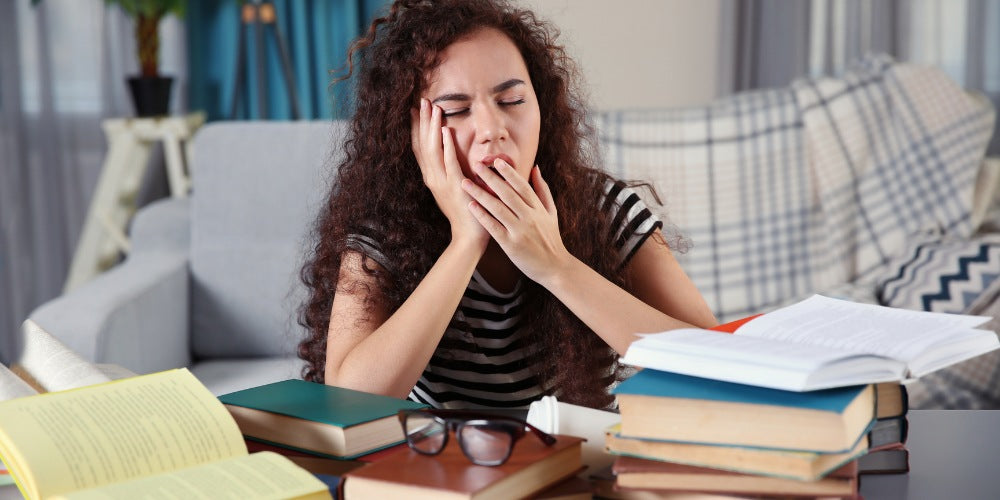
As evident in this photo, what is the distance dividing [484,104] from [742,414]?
1.87 feet

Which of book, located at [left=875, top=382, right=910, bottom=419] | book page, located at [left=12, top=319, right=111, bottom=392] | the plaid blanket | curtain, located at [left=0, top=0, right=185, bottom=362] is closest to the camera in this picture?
book, located at [left=875, top=382, right=910, bottom=419]

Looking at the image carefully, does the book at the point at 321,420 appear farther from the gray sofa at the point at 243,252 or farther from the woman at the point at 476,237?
the gray sofa at the point at 243,252

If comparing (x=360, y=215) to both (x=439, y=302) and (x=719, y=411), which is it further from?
(x=719, y=411)

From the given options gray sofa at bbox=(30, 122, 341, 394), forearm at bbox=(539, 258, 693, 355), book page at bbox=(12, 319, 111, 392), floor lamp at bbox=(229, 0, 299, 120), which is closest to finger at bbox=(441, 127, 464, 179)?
forearm at bbox=(539, 258, 693, 355)

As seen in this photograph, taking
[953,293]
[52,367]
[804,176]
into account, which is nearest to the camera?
[52,367]

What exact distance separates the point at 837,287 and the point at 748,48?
107 cm

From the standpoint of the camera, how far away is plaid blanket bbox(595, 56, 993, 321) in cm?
222

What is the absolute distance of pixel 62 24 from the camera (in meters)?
3.17

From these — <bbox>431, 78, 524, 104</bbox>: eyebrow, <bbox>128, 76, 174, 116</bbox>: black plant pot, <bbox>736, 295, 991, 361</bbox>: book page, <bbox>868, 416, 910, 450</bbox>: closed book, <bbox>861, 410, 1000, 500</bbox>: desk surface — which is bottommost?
<bbox>861, 410, 1000, 500</bbox>: desk surface

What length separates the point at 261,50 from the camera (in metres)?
3.11

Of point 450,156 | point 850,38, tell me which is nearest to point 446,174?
point 450,156

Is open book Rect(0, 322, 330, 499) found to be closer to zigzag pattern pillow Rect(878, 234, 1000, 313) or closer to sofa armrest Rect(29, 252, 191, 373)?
sofa armrest Rect(29, 252, 191, 373)

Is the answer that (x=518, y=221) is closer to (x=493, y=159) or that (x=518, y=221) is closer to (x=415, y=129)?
(x=493, y=159)

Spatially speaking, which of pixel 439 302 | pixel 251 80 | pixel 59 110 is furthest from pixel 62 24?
pixel 439 302
